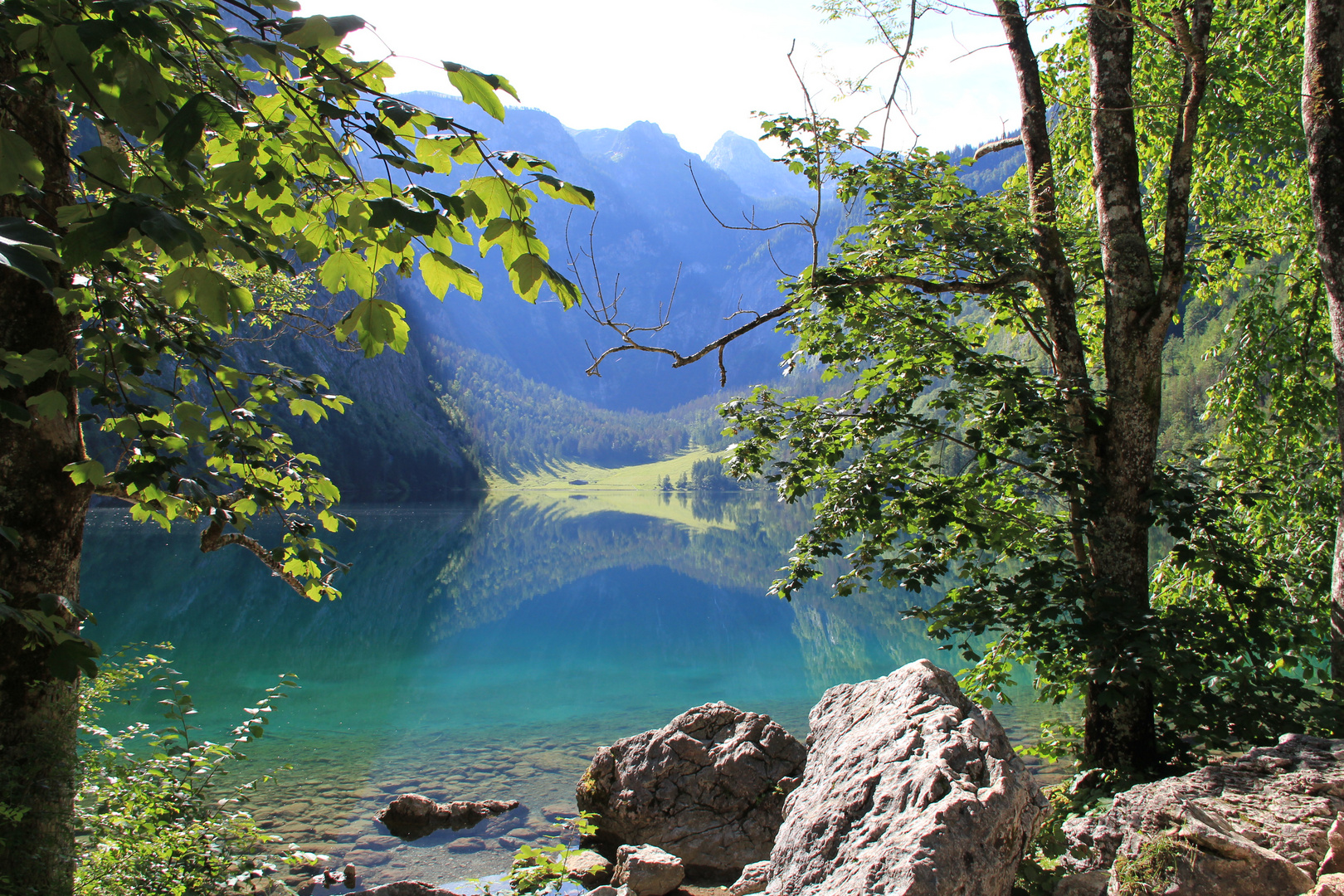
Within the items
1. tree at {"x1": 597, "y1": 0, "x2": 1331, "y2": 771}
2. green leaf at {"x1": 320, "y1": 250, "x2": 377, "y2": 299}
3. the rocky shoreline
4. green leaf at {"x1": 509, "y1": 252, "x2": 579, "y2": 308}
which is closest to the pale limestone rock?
the rocky shoreline

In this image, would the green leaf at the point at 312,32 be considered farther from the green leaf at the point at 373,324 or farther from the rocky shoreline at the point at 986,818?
the rocky shoreline at the point at 986,818

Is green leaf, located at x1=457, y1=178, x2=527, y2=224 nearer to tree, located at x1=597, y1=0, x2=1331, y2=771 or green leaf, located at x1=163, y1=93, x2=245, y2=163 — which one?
green leaf, located at x1=163, y1=93, x2=245, y2=163

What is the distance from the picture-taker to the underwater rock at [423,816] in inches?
383

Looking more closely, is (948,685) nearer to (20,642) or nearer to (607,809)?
(20,642)

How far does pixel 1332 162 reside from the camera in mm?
4973

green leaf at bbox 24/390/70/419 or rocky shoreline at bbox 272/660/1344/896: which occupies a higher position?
green leaf at bbox 24/390/70/419

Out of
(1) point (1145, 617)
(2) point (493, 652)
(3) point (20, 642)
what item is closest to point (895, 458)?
(1) point (1145, 617)

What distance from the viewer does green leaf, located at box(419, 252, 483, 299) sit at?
183 cm

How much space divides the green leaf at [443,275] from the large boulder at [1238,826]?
3.31 metres

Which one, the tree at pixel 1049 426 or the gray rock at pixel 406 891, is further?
the gray rock at pixel 406 891

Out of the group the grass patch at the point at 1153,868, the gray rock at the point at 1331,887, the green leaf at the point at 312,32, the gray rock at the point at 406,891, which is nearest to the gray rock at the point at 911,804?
the grass patch at the point at 1153,868

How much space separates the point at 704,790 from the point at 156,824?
19.2 ft

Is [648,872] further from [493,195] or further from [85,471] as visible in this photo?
[493,195]

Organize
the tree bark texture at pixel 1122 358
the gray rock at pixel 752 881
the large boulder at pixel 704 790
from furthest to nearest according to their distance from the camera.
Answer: the large boulder at pixel 704 790
the gray rock at pixel 752 881
the tree bark texture at pixel 1122 358
